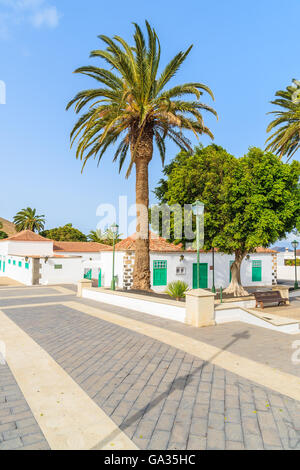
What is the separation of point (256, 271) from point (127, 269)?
13.1 metres

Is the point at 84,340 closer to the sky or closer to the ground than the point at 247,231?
closer to the ground

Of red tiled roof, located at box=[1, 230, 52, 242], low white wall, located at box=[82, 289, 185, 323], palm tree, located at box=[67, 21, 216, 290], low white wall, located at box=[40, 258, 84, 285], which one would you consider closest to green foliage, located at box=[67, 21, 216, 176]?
palm tree, located at box=[67, 21, 216, 290]

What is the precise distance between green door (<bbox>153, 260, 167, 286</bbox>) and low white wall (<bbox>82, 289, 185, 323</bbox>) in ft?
21.3

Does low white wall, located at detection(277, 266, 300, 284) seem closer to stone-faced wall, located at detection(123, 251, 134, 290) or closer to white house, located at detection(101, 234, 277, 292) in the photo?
white house, located at detection(101, 234, 277, 292)

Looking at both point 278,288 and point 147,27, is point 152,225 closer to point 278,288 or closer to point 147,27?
point 278,288

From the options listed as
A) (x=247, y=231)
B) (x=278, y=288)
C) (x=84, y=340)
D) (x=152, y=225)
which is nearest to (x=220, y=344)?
(x=84, y=340)

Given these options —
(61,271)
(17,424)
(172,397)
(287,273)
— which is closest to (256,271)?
(287,273)

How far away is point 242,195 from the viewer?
17.1m

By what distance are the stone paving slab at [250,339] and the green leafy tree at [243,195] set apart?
22.6ft

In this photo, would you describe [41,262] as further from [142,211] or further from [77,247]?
[77,247]

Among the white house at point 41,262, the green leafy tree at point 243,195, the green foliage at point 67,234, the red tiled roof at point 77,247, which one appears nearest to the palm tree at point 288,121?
the green leafy tree at point 243,195

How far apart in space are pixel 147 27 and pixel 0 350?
1609 centimetres

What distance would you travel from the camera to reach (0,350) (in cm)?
784

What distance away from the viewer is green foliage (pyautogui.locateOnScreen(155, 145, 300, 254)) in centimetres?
1638
